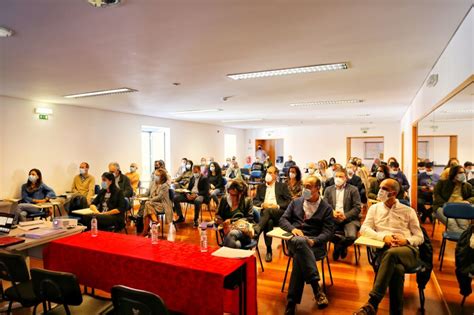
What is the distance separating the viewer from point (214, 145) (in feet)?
45.4

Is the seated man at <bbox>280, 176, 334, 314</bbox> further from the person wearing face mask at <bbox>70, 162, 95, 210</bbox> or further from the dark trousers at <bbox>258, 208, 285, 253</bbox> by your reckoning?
the person wearing face mask at <bbox>70, 162, 95, 210</bbox>

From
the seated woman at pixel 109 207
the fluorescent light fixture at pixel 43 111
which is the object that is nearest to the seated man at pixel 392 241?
the seated woman at pixel 109 207

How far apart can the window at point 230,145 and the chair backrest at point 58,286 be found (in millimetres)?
13057

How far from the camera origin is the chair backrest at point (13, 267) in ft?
7.81

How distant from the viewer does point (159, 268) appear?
8.07 feet

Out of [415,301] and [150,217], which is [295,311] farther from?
[150,217]

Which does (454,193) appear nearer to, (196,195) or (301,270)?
(301,270)

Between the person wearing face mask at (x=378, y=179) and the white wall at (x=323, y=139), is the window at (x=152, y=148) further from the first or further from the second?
the white wall at (x=323, y=139)

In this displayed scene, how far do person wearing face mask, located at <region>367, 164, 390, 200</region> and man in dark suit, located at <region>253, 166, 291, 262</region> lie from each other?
194cm

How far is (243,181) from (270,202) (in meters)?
0.88

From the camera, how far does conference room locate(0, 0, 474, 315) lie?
244 cm

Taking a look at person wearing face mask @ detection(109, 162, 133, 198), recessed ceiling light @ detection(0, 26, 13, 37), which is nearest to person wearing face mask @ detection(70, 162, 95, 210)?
person wearing face mask @ detection(109, 162, 133, 198)

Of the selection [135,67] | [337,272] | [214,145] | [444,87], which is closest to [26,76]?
[135,67]

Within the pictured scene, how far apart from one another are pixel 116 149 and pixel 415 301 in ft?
25.2
